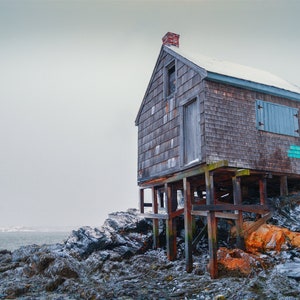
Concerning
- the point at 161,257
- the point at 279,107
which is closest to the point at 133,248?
the point at 161,257

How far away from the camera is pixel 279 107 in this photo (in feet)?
48.5

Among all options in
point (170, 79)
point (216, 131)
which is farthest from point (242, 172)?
point (170, 79)

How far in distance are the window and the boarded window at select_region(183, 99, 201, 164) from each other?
1871 millimetres

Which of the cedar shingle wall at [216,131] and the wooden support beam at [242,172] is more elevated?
the cedar shingle wall at [216,131]

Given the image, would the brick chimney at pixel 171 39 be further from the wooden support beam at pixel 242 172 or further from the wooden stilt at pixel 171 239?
the wooden stilt at pixel 171 239

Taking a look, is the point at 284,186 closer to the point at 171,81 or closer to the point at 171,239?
the point at 171,239

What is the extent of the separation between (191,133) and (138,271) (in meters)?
5.73

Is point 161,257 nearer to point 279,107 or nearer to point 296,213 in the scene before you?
point 296,213

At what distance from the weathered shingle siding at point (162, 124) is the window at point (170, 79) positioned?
257 mm

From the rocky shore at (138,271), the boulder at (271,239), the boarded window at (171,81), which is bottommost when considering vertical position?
the rocky shore at (138,271)

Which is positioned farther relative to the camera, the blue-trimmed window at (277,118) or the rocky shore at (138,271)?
the blue-trimmed window at (277,118)

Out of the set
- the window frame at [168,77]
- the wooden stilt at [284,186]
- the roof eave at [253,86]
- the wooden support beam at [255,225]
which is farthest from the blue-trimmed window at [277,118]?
the window frame at [168,77]

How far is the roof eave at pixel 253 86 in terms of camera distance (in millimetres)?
13154

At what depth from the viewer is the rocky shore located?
10398mm
